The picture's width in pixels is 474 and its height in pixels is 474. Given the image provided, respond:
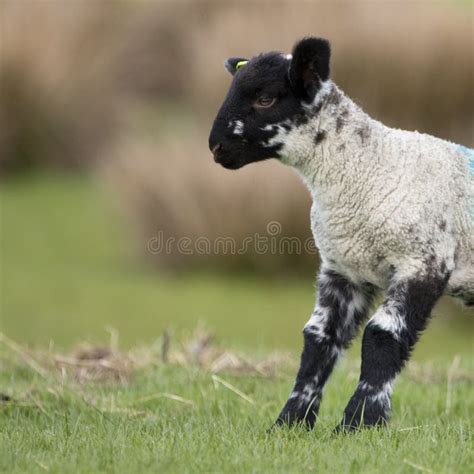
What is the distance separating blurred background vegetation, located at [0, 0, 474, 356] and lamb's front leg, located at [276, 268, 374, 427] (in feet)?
23.2

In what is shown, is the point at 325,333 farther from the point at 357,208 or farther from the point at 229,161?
the point at 229,161

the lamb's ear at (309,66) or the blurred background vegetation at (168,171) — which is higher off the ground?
the lamb's ear at (309,66)

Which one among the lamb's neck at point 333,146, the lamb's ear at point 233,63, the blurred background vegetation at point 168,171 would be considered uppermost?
the lamb's ear at point 233,63

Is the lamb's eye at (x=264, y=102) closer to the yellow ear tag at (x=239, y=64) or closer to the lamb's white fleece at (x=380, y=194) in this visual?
the lamb's white fleece at (x=380, y=194)

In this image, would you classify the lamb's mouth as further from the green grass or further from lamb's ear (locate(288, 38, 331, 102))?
the green grass

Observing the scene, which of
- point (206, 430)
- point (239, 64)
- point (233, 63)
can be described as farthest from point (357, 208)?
point (206, 430)

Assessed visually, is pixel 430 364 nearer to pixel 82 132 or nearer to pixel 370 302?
pixel 370 302

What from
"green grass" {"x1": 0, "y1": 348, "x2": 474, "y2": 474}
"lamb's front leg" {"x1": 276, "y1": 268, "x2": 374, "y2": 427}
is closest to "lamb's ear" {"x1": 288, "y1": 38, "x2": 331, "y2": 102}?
"lamb's front leg" {"x1": 276, "y1": 268, "x2": 374, "y2": 427}

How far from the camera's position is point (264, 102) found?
6930 millimetres

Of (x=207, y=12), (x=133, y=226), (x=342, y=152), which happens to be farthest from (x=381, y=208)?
(x=207, y=12)

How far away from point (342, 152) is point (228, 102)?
77 centimetres

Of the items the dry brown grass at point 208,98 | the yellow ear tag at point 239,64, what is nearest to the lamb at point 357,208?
the yellow ear tag at point 239,64

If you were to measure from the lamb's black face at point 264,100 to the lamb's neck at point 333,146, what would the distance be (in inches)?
4.4

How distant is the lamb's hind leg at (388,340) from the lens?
261 inches
